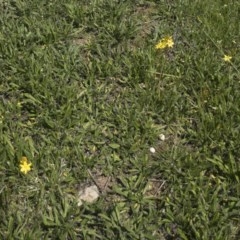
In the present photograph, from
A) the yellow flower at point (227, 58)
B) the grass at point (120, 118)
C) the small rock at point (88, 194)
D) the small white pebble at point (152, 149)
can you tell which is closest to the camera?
the grass at point (120, 118)

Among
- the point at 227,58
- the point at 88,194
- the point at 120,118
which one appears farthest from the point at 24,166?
the point at 227,58

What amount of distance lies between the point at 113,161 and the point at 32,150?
1.71 feet

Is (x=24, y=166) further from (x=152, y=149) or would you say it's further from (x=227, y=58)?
(x=227, y=58)

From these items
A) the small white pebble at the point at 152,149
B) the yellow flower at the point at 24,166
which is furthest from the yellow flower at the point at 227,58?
the yellow flower at the point at 24,166

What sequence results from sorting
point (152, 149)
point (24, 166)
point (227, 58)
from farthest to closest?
1. point (227, 58)
2. point (152, 149)
3. point (24, 166)

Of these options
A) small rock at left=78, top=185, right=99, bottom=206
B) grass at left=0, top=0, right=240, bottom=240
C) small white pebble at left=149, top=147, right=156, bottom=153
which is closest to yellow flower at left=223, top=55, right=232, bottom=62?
Result: grass at left=0, top=0, right=240, bottom=240

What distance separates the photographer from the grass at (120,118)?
9.57 feet

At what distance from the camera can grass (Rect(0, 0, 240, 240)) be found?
9.57 ft

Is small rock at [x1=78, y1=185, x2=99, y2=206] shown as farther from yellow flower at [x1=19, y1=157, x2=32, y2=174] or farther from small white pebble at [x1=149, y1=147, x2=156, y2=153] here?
small white pebble at [x1=149, y1=147, x2=156, y2=153]

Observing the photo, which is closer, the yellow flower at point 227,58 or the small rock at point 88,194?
the small rock at point 88,194

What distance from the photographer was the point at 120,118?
11.1ft

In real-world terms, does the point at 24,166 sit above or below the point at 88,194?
above

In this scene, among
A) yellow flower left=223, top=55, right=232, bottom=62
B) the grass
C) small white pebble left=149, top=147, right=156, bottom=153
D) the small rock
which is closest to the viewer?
the grass

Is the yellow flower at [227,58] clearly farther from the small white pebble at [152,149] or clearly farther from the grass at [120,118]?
the small white pebble at [152,149]
